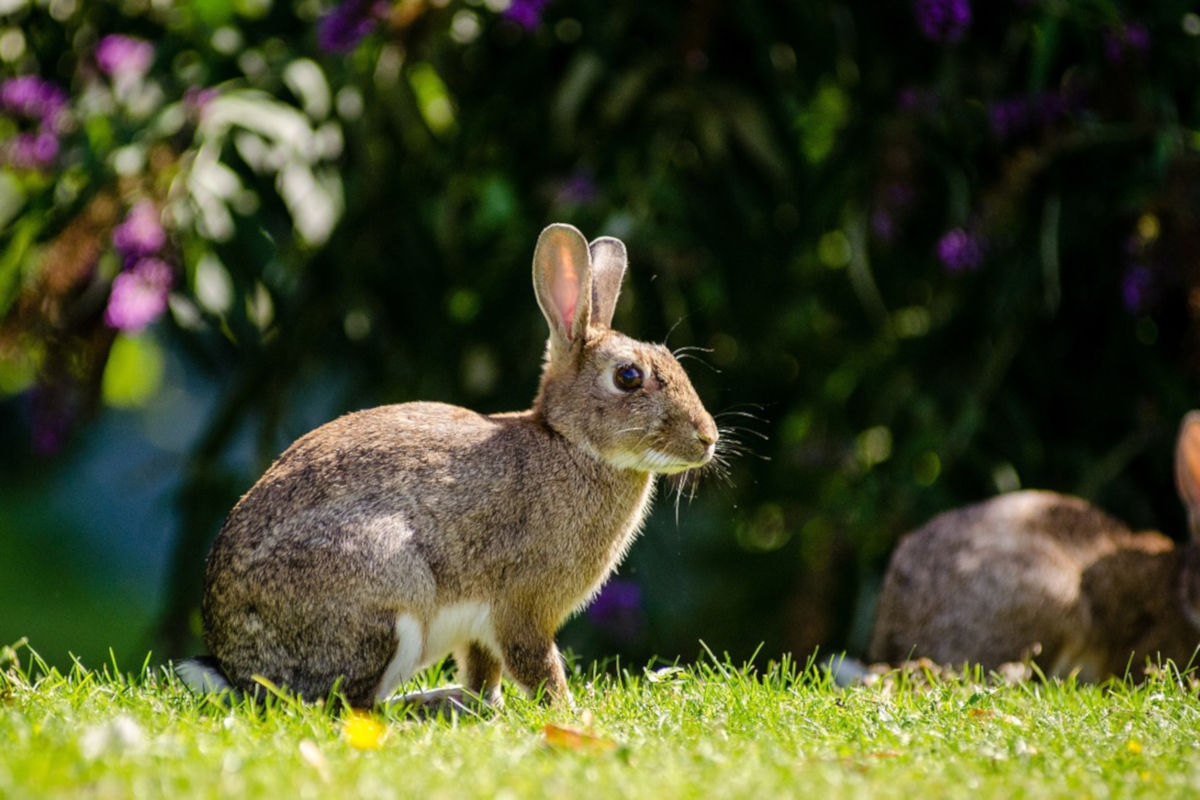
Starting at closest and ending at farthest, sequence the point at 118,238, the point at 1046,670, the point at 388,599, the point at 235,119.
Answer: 1. the point at 388,599
2. the point at 1046,670
3. the point at 118,238
4. the point at 235,119

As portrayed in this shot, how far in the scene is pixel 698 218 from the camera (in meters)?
6.24

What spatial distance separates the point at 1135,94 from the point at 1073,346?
122 centimetres

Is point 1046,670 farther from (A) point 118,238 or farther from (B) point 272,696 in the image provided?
(A) point 118,238

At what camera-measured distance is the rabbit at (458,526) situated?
372 centimetres

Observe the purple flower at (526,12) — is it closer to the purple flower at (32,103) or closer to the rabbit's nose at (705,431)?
the purple flower at (32,103)

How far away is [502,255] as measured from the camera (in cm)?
628

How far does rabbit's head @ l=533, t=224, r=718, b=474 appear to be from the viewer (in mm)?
4191

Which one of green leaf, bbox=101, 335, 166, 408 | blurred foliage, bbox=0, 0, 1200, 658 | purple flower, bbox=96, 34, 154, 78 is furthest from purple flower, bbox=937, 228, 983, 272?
green leaf, bbox=101, 335, 166, 408

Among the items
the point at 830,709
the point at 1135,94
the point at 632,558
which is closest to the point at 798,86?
the point at 1135,94

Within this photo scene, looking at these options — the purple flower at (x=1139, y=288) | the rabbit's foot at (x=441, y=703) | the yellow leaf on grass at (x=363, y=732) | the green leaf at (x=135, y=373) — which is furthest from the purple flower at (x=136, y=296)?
the purple flower at (x=1139, y=288)

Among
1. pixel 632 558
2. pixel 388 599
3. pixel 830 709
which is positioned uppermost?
pixel 388 599

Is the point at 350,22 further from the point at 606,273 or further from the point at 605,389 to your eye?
the point at 605,389

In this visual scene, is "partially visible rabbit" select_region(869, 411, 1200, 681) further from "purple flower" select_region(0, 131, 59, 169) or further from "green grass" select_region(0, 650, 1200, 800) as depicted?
"purple flower" select_region(0, 131, 59, 169)

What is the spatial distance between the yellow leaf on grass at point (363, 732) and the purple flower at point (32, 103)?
3.84 metres
